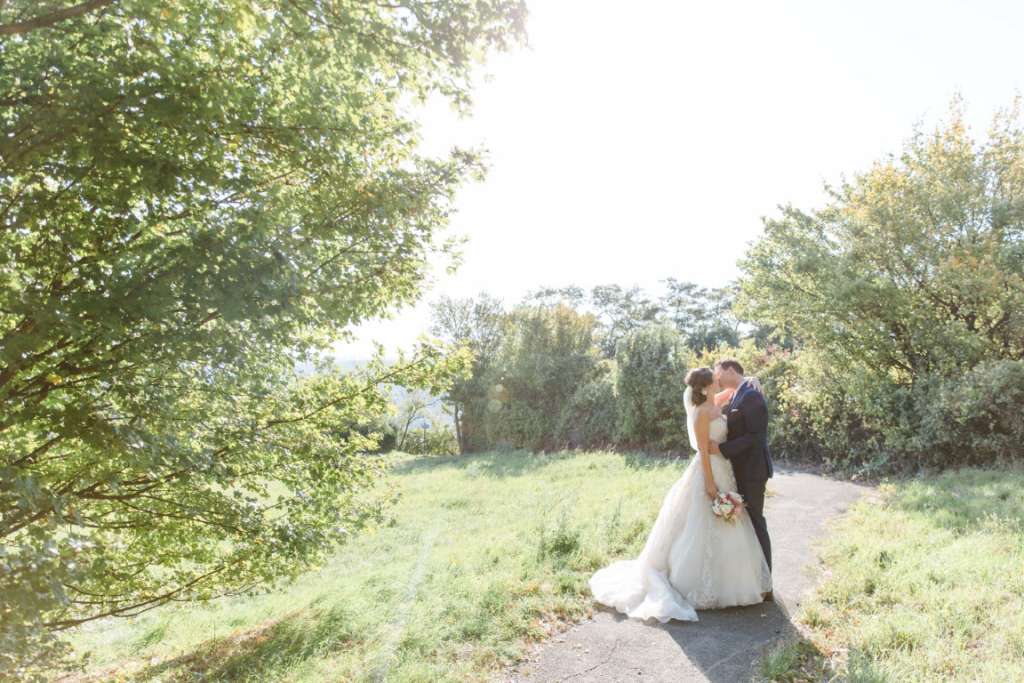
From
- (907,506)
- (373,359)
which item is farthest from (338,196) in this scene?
(907,506)

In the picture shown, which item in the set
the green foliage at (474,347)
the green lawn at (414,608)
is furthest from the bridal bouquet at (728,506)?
the green foliage at (474,347)

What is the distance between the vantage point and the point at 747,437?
243 inches

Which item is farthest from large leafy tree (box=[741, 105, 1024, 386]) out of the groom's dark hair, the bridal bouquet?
the bridal bouquet

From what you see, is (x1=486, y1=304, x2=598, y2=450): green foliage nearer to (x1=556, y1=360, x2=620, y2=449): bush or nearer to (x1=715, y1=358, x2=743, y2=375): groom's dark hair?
(x1=556, y1=360, x2=620, y2=449): bush

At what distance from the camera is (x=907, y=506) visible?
951 cm

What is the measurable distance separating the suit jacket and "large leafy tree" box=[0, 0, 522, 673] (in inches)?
140

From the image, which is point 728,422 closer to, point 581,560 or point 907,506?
point 581,560

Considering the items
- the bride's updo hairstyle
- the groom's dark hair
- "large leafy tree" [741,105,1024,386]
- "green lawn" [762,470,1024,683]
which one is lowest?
"green lawn" [762,470,1024,683]

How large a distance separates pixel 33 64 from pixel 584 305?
6648cm

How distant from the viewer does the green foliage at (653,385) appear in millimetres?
20234

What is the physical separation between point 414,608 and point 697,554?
3.05 metres

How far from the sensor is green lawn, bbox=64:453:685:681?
5.66m

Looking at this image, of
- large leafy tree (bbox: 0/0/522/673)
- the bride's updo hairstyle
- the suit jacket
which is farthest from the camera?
the bride's updo hairstyle

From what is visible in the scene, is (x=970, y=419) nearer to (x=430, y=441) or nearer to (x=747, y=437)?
(x=747, y=437)
